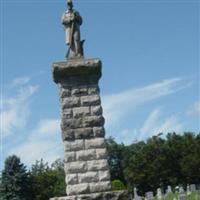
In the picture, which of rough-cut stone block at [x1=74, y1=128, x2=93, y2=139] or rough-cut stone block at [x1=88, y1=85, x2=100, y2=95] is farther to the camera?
rough-cut stone block at [x1=88, y1=85, x2=100, y2=95]

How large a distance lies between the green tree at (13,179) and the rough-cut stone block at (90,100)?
1421 inches

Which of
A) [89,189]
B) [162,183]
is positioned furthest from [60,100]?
[162,183]

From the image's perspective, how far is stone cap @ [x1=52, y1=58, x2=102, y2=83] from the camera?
1272cm

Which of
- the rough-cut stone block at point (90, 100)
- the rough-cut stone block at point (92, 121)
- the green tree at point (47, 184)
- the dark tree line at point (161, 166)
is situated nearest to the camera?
the rough-cut stone block at point (92, 121)

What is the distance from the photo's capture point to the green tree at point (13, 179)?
1880 inches

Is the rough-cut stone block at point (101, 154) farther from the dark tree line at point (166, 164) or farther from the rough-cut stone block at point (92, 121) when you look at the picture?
the dark tree line at point (166, 164)

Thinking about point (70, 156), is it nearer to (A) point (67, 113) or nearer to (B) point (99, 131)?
(B) point (99, 131)

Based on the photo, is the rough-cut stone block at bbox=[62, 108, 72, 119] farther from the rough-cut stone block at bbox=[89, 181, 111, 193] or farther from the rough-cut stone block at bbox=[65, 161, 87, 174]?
the rough-cut stone block at bbox=[89, 181, 111, 193]

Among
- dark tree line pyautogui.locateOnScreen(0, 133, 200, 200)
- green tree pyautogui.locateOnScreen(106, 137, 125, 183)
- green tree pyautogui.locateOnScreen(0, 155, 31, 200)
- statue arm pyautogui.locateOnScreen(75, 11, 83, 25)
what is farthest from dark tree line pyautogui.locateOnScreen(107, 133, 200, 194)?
statue arm pyautogui.locateOnScreen(75, 11, 83, 25)

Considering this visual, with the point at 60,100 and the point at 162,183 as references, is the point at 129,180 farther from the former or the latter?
the point at 60,100

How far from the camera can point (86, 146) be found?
12.4 meters

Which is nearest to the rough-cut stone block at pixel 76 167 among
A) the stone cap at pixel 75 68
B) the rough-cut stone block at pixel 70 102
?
the rough-cut stone block at pixel 70 102

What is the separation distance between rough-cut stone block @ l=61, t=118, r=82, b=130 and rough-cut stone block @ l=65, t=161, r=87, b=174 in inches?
30.1

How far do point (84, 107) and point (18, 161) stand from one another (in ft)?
120
